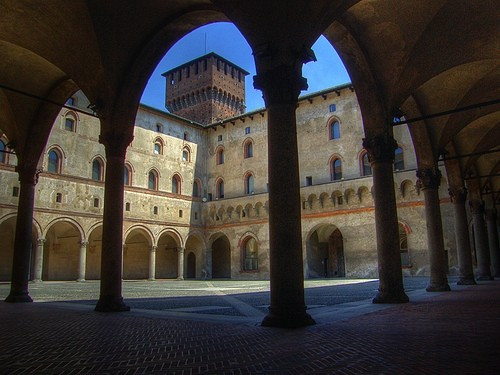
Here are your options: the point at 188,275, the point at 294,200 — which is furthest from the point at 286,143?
the point at 188,275

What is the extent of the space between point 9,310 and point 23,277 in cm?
258

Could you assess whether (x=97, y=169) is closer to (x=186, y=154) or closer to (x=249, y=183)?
(x=186, y=154)

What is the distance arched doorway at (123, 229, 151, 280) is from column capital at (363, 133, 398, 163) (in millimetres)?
30231

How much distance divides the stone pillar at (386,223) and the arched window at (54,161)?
965 inches

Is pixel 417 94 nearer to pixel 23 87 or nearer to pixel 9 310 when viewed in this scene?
pixel 23 87

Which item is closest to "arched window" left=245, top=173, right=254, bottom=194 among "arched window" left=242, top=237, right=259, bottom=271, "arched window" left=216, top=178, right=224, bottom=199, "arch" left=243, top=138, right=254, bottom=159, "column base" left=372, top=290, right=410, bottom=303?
"arch" left=243, top=138, right=254, bottom=159

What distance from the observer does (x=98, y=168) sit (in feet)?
105

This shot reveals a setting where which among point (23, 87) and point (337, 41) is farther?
point (23, 87)

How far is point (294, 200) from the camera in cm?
625

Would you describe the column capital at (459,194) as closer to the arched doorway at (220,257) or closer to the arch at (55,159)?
the arch at (55,159)

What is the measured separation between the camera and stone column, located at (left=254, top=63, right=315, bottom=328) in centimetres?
603

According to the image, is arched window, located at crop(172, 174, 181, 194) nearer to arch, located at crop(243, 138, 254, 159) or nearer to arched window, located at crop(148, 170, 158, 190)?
arched window, located at crop(148, 170, 158, 190)

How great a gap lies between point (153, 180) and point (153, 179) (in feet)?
0.26

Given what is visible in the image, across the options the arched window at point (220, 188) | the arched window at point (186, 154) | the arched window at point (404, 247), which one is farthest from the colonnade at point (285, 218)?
the arched window at point (186, 154)
